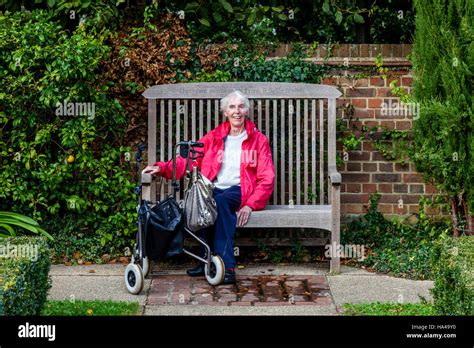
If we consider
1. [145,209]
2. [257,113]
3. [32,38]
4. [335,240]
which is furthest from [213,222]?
[32,38]

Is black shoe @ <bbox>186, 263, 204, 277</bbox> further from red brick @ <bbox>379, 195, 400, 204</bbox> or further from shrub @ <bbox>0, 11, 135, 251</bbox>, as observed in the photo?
red brick @ <bbox>379, 195, 400, 204</bbox>

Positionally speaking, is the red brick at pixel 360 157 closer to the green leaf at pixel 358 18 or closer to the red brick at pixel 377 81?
the red brick at pixel 377 81

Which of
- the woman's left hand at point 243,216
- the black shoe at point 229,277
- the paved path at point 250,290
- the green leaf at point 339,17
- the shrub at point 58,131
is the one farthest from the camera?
the green leaf at point 339,17

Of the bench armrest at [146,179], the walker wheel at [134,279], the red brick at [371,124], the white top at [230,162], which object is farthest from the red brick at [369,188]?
the walker wheel at [134,279]

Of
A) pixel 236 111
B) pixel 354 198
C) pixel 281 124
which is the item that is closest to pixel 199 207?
pixel 236 111

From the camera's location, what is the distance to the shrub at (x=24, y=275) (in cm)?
455

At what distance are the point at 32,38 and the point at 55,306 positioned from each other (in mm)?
2559

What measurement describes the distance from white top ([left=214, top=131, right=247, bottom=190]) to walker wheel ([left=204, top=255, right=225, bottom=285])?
0.71 metres

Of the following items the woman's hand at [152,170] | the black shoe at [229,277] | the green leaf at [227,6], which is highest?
the green leaf at [227,6]

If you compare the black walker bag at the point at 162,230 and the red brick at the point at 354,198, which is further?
the red brick at the point at 354,198

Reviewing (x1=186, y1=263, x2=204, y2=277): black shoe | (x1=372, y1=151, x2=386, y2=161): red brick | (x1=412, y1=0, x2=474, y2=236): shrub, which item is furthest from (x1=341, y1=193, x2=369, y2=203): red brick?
(x1=186, y1=263, x2=204, y2=277): black shoe

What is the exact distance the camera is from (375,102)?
313 inches

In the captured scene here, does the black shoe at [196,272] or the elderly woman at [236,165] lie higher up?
the elderly woman at [236,165]

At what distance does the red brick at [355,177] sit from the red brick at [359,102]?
0.59 meters
